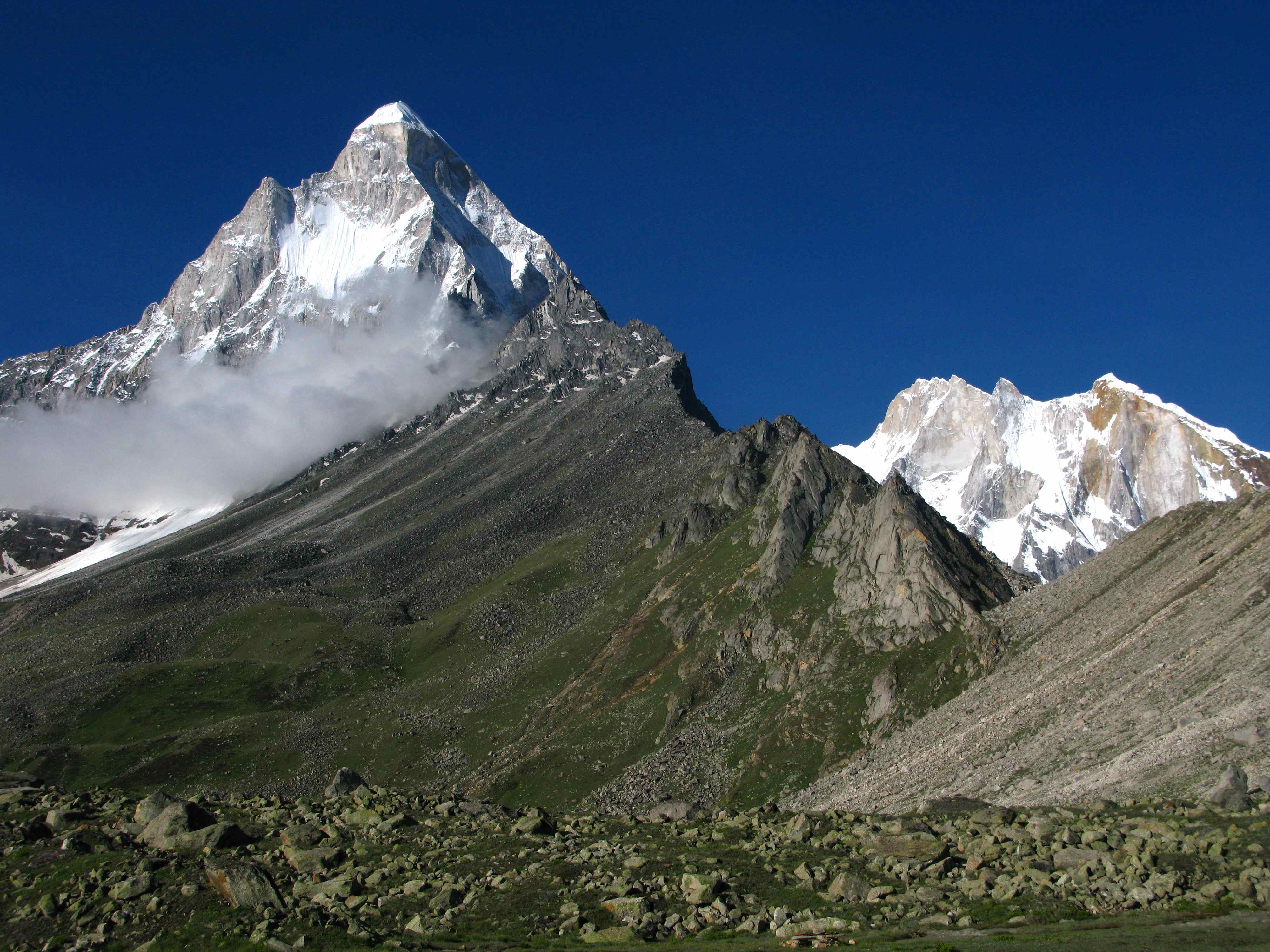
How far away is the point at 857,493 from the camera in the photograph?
476ft

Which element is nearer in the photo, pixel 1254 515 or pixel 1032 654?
pixel 1254 515

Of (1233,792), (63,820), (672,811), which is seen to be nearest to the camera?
(1233,792)

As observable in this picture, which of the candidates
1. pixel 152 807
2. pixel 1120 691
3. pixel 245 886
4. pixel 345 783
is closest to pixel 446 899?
pixel 245 886

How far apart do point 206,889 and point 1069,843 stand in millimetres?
35145

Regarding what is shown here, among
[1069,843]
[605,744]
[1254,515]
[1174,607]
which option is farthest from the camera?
[605,744]

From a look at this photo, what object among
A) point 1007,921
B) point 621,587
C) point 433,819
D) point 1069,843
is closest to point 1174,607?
point 1069,843

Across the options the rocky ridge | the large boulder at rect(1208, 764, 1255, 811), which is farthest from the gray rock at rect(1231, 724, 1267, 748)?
the large boulder at rect(1208, 764, 1255, 811)

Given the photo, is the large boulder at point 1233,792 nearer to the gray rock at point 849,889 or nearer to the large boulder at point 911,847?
the large boulder at point 911,847

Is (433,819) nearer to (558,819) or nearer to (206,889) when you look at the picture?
(558,819)

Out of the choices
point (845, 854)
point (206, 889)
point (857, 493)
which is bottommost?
point (845, 854)

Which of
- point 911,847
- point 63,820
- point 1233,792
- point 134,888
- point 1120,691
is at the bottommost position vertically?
point 1233,792

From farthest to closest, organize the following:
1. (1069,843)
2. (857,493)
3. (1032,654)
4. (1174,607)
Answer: (857,493)
(1032,654)
(1174,607)
(1069,843)

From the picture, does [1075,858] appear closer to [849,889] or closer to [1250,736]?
[849,889]

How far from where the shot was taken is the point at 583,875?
39.7 meters
